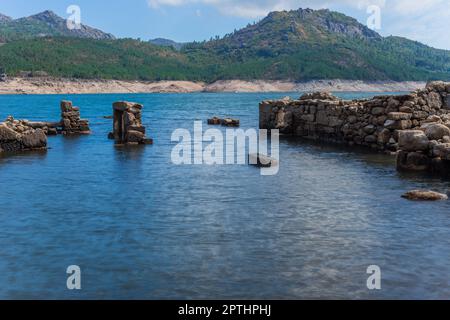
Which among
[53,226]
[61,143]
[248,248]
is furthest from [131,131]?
[248,248]

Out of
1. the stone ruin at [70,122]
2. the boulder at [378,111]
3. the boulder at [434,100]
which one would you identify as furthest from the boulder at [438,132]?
the stone ruin at [70,122]

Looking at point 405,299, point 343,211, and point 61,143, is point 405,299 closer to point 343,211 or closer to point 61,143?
point 343,211

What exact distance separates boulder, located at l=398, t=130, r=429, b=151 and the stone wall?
16.9 m

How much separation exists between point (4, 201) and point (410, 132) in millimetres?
13153

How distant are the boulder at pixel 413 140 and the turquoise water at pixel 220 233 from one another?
3.40 ft

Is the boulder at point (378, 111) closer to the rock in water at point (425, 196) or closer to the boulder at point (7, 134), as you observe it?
the rock in water at point (425, 196)

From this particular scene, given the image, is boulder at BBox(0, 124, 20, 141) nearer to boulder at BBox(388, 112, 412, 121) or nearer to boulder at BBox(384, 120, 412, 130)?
boulder at BBox(384, 120, 412, 130)

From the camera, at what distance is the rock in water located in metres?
16.0

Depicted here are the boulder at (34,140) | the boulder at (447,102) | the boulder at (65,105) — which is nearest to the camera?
the boulder at (447,102)

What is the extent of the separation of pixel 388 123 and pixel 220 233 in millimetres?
15686

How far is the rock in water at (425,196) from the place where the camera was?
629 inches

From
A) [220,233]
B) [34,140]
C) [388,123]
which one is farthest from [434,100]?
[34,140]

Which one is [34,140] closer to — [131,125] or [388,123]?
[131,125]

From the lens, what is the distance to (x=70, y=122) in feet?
130
